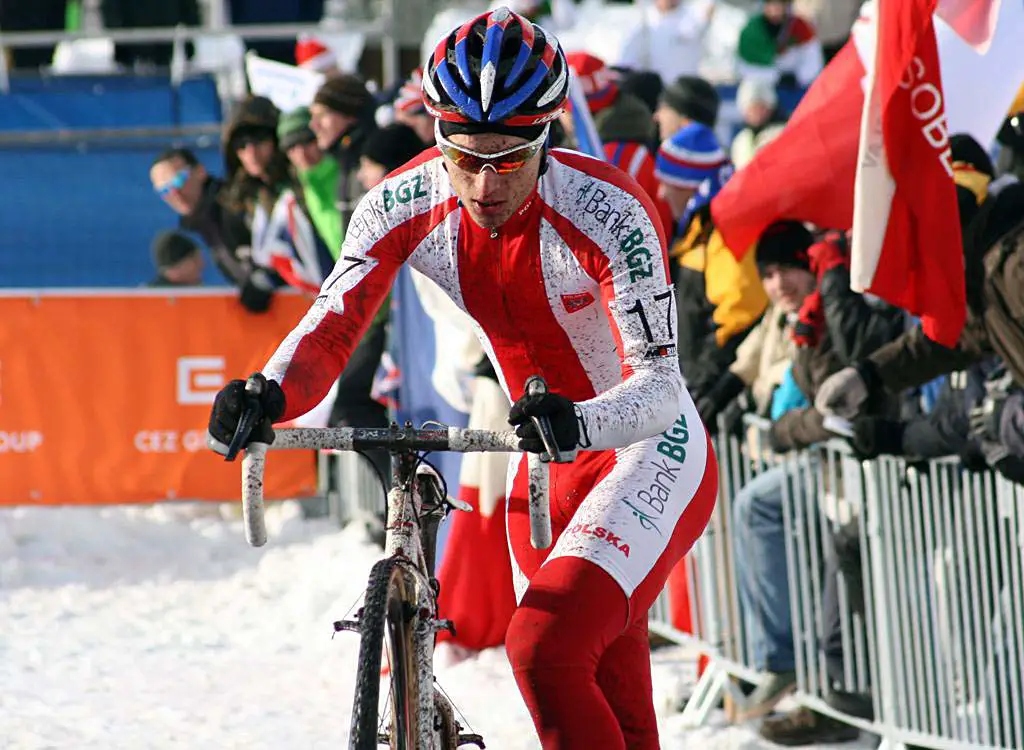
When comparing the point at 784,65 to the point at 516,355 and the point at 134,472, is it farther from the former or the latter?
the point at 516,355

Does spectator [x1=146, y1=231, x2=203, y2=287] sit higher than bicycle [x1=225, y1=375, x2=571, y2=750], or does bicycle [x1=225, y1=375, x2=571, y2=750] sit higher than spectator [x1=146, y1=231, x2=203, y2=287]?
spectator [x1=146, y1=231, x2=203, y2=287]

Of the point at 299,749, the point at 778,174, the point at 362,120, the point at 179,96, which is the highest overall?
the point at 179,96

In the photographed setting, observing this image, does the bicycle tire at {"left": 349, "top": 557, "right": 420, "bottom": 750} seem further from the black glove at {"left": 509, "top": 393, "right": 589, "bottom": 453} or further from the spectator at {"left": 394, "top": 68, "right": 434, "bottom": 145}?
the spectator at {"left": 394, "top": 68, "right": 434, "bottom": 145}

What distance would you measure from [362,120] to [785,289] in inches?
137

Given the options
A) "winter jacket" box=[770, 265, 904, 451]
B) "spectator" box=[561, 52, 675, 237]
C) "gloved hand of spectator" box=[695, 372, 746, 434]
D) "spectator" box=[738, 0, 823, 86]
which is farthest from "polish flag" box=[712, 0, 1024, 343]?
"spectator" box=[738, 0, 823, 86]

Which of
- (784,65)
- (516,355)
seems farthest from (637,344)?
(784,65)

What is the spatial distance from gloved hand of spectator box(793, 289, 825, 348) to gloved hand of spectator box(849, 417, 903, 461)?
2.62ft

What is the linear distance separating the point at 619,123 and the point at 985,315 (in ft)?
13.0

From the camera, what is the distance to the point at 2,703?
7402 millimetres

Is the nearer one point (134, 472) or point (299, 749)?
point (299, 749)

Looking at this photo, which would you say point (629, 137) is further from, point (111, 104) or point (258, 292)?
point (111, 104)

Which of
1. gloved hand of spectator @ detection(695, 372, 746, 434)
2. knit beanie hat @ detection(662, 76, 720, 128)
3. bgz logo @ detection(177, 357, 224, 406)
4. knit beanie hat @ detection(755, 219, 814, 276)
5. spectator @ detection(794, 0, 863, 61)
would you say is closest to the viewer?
knit beanie hat @ detection(755, 219, 814, 276)

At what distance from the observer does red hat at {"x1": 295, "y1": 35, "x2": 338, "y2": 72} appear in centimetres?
1270

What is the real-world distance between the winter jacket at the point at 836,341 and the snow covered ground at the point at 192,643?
1.22 m
